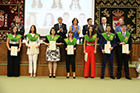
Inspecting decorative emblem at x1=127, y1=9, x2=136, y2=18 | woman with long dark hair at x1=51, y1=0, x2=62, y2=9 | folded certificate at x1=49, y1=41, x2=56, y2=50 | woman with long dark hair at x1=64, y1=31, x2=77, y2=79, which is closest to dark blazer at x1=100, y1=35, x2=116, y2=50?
woman with long dark hair at x1=64, y1=31, x2=77, y2=79

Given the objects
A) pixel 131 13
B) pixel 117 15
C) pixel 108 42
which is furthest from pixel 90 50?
pixel 131 13

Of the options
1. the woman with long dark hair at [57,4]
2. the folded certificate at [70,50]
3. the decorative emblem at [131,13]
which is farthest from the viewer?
the decorative emblem at [131,13]

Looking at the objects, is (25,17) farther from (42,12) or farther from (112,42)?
(112,42)

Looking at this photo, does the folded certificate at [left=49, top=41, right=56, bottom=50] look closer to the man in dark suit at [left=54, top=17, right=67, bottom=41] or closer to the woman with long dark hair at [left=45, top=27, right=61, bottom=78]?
the woman with long dark hair at [left=45, top=27, right=61, bottom=78]

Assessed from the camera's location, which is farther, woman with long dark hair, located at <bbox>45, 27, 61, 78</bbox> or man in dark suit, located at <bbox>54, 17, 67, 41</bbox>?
man in dark suit, located at <bbox>54, 17, 67, 41</bbox>

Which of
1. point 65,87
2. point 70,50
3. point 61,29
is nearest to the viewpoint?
point 65,87

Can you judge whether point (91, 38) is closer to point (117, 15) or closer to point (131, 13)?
point (117, 15)

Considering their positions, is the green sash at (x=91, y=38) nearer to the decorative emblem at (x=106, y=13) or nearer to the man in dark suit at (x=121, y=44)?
the man in dark suit at (x=121, y=44)

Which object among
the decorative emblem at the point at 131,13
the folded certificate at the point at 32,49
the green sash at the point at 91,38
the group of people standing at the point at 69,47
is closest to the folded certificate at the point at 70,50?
the group of people standing at the point at 69,47

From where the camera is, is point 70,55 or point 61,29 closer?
point 70,55

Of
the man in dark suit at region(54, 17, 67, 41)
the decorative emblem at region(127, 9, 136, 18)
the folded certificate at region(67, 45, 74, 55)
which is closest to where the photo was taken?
the folded certificate at region(67, 45, 74, 55)

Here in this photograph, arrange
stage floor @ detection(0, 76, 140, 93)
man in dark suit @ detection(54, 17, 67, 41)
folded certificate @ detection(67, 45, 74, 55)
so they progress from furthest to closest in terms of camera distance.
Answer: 1. man in dark suit @ detection(54, 17, 67, 41)
2. folded certificate @ detection(67, 45, 74, 55)
3. stage floor @ detection(0, 76, 140, 93)

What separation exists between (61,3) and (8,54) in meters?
4.14

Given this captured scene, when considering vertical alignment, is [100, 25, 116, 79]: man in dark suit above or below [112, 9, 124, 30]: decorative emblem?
below
